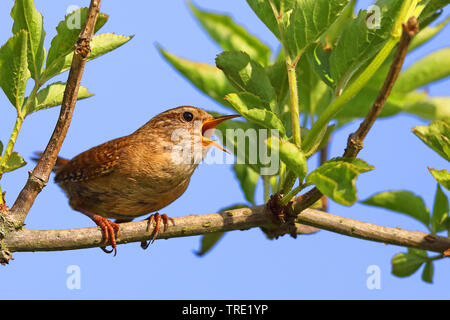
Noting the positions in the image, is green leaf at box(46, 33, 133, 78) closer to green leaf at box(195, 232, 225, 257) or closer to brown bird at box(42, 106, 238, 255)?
brown bird at box(42, 106, 238, 255)

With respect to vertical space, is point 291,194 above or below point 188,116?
below

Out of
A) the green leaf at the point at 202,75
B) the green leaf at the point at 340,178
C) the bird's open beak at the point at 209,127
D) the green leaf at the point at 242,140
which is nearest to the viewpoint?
the green leaf at the point at 340,178

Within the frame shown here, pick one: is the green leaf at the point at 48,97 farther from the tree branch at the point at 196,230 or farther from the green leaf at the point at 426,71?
the green leaf at the point at 426,71

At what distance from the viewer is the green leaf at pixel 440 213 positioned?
11.3 feet

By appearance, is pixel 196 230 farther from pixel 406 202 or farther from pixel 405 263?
pixel 405 263

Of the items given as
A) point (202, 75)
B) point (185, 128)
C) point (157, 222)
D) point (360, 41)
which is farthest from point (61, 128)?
point (185, 128)

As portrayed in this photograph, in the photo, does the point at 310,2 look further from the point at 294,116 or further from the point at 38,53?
the point at 38,53

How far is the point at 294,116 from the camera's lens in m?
2.57

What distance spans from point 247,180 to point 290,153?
4.93ft

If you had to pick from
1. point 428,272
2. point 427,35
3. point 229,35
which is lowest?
point 428,272

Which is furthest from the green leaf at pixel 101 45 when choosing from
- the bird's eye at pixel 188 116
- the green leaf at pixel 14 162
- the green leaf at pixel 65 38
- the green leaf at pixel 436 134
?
the bird's eye at pixel 188 116

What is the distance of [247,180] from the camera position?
3.78 metres

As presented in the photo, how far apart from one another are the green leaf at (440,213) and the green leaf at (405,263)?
0.28 m

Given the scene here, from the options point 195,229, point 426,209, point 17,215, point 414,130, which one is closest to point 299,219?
point 195,229
